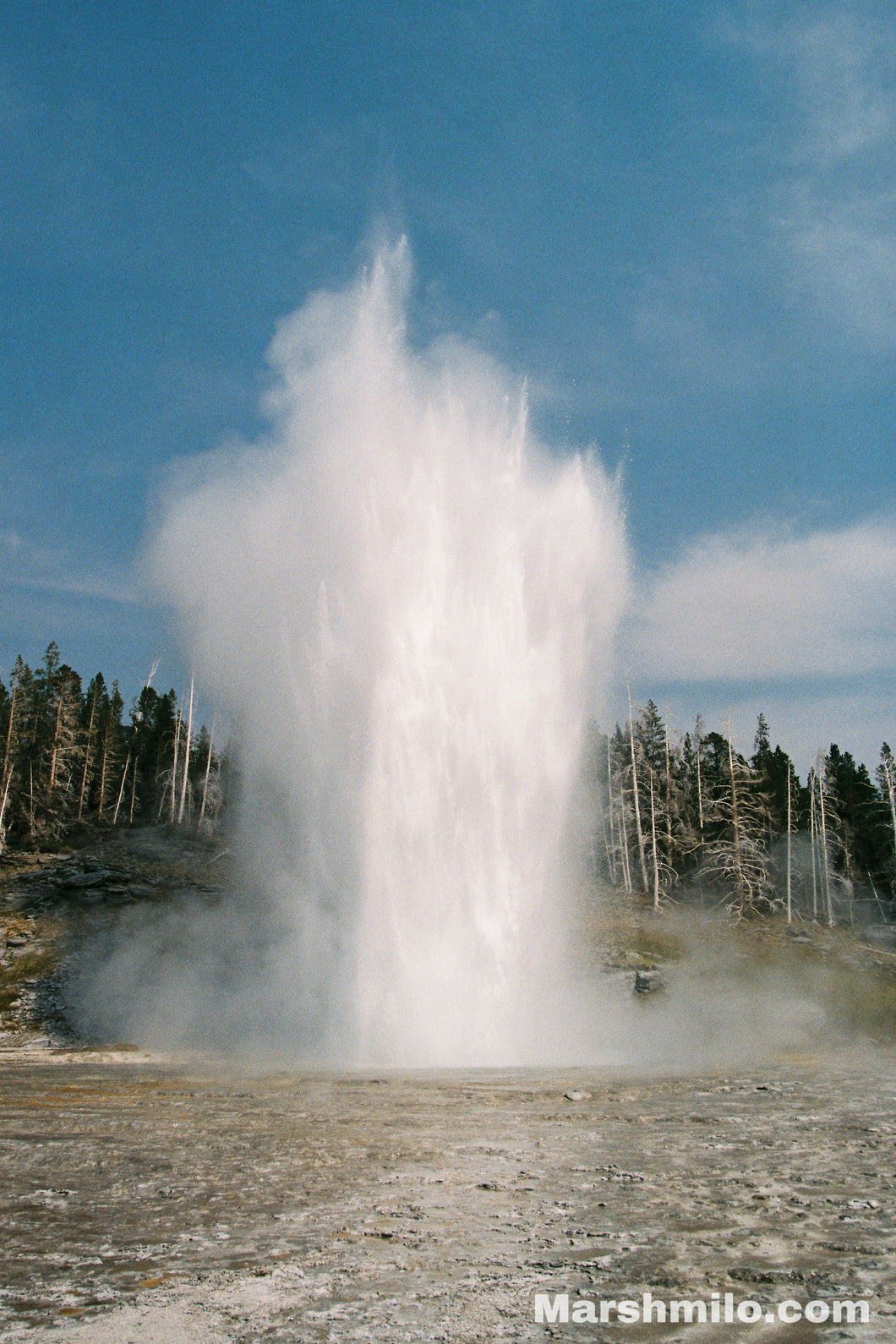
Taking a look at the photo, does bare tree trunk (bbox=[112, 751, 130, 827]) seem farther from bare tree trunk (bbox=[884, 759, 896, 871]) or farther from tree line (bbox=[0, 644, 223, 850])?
bare tree trunk (bbox=[884, 759, 896, 871])

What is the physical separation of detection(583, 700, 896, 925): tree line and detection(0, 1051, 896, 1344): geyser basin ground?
4170 cm

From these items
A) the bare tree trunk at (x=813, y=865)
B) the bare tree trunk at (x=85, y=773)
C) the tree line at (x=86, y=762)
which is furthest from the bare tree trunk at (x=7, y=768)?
the bare tree trunk at (x=813, y=865)

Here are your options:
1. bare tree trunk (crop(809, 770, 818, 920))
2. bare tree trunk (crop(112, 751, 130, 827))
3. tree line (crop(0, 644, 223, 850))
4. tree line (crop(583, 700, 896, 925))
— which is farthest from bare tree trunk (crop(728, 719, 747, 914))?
bare tree trunk (crop(112, 751, 130, 827))

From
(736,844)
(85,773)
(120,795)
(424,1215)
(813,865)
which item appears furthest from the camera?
(120,795)

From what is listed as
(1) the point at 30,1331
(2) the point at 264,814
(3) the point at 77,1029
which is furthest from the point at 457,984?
(2) the point at 264,814

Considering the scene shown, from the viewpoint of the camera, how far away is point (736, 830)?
53.2m

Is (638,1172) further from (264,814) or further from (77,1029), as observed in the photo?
(264,814)

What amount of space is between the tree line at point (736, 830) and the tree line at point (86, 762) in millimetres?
33297

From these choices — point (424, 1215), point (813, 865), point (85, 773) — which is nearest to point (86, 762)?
point (85, 773)

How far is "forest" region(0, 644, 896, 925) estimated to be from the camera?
5706 centimetres

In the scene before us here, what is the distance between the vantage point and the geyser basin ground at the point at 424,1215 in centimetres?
504

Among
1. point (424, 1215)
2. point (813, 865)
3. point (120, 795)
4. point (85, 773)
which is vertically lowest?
point (424, 1215)

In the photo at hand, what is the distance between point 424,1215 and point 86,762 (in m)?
72.4

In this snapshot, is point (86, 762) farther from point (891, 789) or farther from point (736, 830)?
point (891, 789)
